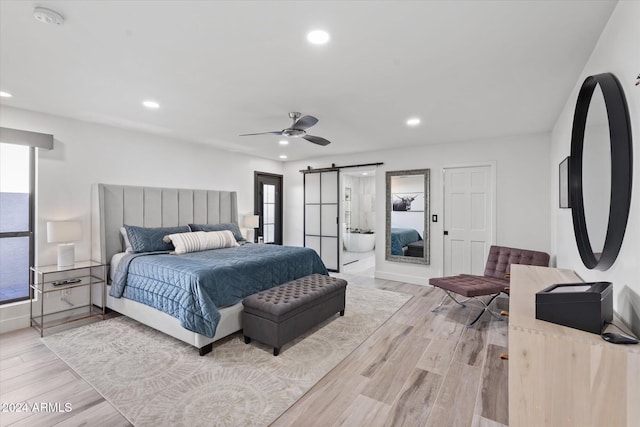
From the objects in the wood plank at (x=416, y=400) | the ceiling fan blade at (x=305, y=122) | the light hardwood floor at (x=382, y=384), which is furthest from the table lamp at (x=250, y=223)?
the wood plank at (x=416, y=400)

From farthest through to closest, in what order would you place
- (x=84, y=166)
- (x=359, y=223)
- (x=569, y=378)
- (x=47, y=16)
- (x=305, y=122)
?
(x=359, y=223), (x=84, y=166), (x=305, y=122), (x=47, y=16), (x=569, y=378)

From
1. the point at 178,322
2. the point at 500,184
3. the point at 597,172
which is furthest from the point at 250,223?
the point at 597,172

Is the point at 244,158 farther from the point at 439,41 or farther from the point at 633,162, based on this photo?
the point at 633,162

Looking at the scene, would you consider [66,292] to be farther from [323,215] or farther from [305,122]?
[323,215]

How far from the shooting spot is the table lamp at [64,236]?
129 inches

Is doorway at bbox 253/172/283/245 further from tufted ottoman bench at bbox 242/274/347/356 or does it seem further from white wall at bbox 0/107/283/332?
tufted ottoman bench at bbox 242/274/347/356

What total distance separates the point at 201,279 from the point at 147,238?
1634 millimetres

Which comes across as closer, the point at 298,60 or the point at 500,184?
the point at 298,60

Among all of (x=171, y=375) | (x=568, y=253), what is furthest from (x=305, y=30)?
(x=568, y=253)

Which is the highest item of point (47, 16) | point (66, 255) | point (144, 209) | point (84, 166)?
point (47, 16)

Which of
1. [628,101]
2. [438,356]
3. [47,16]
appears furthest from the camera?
[438,356]

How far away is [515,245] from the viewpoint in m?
4.44

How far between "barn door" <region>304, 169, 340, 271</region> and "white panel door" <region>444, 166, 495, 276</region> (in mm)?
2167

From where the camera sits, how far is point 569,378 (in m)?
1.13
